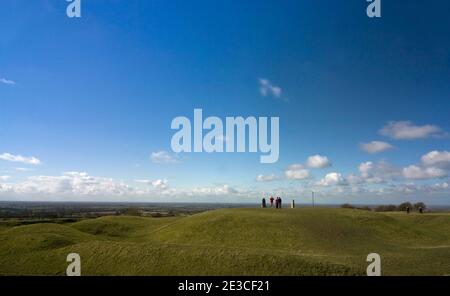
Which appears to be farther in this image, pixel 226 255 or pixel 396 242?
pixel 396 242

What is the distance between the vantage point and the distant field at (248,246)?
93.7ft

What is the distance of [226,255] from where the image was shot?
2980cm

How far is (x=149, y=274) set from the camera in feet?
93.1

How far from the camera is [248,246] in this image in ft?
134

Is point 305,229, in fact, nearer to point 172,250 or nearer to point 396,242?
point 396,242

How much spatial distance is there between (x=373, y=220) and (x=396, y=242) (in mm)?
6828

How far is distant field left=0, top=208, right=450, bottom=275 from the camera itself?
28562mm

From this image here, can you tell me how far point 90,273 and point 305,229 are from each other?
24809mm

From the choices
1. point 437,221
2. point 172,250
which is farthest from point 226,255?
point 437,221
